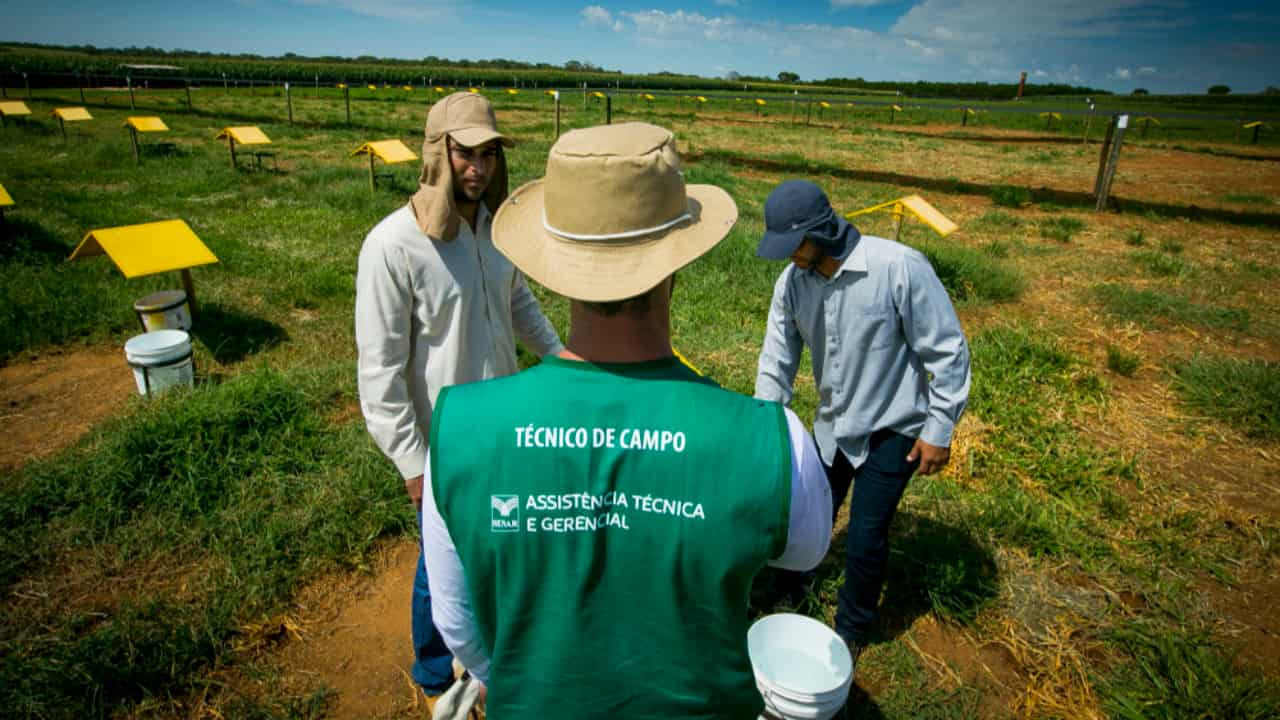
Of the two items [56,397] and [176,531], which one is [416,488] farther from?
[56,397]

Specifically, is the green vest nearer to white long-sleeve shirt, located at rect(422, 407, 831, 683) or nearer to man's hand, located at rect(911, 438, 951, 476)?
white long-sleeve shirt, located at rect(422, 407, 831, 683)

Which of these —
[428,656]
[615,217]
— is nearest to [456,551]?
[615,217]

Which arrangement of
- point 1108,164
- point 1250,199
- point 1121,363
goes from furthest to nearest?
point 1250,199
point 1108,164
point 1121,363

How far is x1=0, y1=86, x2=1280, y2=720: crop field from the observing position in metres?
2.94

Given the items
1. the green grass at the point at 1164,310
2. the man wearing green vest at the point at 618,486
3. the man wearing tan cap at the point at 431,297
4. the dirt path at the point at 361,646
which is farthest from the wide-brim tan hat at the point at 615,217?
the green grass at the point at 1164,310

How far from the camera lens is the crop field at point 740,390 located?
294 centimetres

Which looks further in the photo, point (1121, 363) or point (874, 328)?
point (1121, 363)

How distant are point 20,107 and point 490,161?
78.2 ft

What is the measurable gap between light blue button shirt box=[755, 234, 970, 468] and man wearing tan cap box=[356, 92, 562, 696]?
1373 mm

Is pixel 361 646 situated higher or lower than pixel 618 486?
lower

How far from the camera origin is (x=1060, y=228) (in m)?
11.0

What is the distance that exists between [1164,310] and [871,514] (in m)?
6.86

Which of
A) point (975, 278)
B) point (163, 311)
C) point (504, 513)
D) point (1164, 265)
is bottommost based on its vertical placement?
point (163, 311)

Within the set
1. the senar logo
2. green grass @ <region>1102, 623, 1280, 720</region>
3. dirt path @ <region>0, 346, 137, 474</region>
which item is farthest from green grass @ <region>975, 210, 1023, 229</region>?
dirt path @ <region>0, 346, 137, 474</region>
